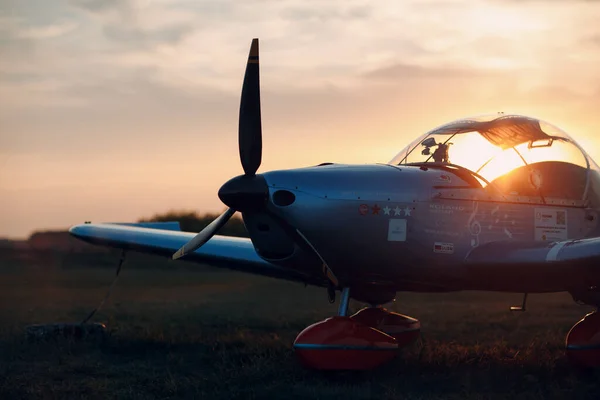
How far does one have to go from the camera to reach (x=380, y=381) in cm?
806

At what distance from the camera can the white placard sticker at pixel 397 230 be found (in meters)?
8.45

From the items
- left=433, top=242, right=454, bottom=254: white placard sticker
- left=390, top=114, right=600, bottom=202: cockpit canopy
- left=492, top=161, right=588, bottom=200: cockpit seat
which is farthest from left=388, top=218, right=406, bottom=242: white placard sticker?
left=492, top=161, right=588, bottom=200: cockpit seat

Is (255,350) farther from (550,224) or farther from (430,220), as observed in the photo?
(550,224)

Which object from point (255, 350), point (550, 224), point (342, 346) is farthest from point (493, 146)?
point (255, 350)

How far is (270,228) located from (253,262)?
266 cm

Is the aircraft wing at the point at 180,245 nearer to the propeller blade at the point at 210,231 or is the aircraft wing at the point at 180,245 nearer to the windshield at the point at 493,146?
the propeller blade at the point at 210,231

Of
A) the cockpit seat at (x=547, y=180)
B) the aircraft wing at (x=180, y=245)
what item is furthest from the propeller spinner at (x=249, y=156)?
the cockpit seat at (x=547, y=180)

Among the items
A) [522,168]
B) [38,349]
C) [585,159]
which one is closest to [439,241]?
[522,168]

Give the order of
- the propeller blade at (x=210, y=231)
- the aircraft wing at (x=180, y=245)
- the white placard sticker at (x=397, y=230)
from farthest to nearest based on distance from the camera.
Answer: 1. the aircraft wing at (x=180, y=245)
2. the propeller blade at (x=210, y=231)
3. the white placard sticker at (x=397, y=230)

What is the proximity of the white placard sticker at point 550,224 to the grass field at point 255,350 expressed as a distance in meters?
1.46

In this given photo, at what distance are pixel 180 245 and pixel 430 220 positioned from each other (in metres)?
4.47

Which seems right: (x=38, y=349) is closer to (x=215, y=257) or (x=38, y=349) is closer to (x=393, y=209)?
(x=215, y=257)

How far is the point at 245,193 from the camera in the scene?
804cm

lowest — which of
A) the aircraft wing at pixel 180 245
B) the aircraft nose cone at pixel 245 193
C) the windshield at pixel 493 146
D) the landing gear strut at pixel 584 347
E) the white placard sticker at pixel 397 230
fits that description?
the landing gear strut at pixel 584 347
